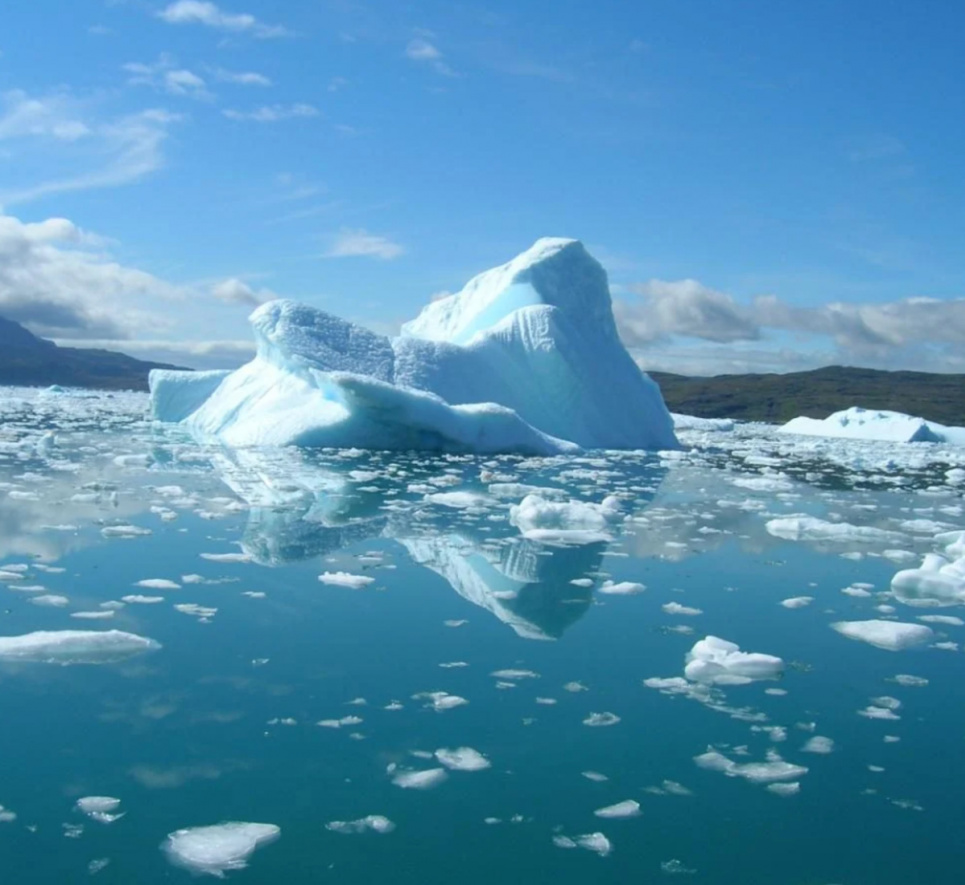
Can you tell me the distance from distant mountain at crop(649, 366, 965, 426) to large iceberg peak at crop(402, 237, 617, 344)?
55609 mm

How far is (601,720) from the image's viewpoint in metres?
3.66

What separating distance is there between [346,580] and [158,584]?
1104 millimetres

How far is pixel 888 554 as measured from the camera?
25.0 feet

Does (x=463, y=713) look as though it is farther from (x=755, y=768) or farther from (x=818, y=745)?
(x=818, y=745)

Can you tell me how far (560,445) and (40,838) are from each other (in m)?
15.2

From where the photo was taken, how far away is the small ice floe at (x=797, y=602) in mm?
5652

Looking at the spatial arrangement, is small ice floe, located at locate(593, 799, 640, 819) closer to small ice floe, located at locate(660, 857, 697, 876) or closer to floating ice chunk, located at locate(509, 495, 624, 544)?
small ice floe, located at locate(660, 857, 697, 876)

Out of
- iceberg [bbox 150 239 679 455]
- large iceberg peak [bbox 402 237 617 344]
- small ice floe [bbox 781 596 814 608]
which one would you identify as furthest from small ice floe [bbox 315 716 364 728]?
large iceberg peak [bbox 402 237 617 344]

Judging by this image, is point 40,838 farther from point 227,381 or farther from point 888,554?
point 227,381

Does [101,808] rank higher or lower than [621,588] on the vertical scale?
lower

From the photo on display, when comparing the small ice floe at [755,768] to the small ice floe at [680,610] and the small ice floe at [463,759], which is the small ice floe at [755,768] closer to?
the small ice floe at [463,759]

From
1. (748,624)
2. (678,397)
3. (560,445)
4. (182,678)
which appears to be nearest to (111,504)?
(182,678)

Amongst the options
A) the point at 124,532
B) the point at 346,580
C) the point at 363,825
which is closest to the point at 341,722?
the point at 363,825

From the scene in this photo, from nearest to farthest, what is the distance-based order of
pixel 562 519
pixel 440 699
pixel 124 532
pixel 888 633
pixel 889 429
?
pixel 440 699 → pixel 888 633 → pixel 124 532 → pixel 562 519 → pixel 889 429
